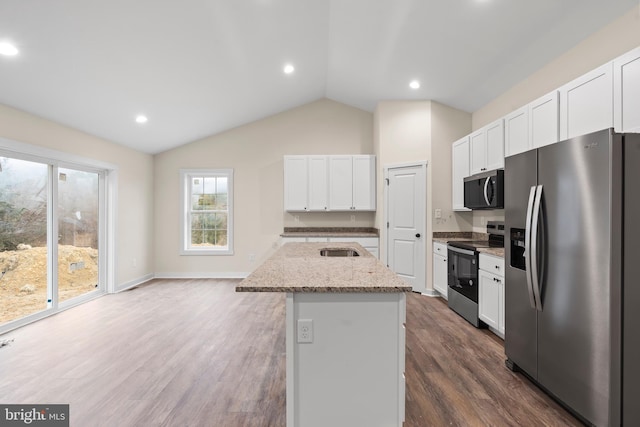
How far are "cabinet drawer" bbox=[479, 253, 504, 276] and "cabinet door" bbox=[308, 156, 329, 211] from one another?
2.70m

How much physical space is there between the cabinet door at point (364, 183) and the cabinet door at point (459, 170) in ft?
4.08

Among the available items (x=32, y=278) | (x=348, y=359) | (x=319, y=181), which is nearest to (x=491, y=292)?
(x=348, y=359)

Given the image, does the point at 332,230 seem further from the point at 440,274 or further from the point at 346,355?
the point at 346,355

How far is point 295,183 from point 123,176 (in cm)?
277

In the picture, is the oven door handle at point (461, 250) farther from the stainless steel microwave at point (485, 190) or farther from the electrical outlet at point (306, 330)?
the electrical outlet at point (306, 330)

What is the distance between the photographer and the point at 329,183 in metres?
5.23

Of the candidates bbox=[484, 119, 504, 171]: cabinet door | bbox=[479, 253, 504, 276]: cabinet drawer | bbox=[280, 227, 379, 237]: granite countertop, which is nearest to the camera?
bbox=[479, 253, 504, 276]: cabinet drawer

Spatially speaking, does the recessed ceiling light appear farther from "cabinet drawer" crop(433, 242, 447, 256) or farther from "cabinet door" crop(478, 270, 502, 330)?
"cabinet drawer" crop(433, 242, 447, 256)

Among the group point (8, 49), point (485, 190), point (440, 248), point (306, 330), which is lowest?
point (306, 330)

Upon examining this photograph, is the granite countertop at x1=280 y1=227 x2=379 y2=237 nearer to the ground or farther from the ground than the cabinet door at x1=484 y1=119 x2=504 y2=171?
nearer to the ground

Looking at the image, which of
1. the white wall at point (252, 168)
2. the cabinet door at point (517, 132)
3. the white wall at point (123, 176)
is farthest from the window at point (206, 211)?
the cabinet door at point (517, 132)

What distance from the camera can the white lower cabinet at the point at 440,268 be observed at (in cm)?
405

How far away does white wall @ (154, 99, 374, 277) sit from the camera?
5.70 meters

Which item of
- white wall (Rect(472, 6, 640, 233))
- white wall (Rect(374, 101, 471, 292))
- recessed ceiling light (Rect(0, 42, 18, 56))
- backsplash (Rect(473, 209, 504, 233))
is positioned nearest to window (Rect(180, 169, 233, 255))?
white wall (Rect(374, 101, 471, 292))
